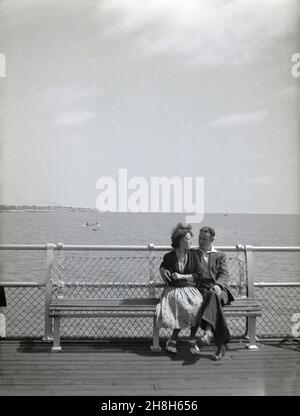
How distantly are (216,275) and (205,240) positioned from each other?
0.39 m

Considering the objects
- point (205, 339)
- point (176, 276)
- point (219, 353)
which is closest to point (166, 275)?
point (176, 276)

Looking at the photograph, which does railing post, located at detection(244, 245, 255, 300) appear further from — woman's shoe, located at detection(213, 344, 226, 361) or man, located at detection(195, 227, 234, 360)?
woman's shoe, located at detection(213, 344, 226, 361)

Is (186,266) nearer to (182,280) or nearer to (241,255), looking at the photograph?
(182,280)

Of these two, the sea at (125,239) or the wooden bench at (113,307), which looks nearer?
the wooden bench at (113,307)

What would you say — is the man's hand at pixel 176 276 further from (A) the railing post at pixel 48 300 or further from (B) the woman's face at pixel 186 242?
(A) the railing post at pixel 48 300

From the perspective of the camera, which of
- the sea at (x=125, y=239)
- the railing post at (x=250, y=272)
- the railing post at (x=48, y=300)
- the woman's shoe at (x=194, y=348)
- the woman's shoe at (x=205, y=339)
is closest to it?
the woman's shoe at (x=205, y=339)

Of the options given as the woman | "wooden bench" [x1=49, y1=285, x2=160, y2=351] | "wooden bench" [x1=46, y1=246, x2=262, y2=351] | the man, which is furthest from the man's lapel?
"wooden bench" [x1=49, y1=285, x2=160, y2=351]

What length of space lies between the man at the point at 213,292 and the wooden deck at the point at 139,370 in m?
0.25

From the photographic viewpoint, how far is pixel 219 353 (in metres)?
5.05

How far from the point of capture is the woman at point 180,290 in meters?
5.17

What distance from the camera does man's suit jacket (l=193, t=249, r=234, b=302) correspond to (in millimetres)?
5293

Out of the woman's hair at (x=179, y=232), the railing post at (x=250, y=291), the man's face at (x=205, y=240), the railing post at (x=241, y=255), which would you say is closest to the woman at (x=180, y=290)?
the woman's hair at (x=179, y=232)
